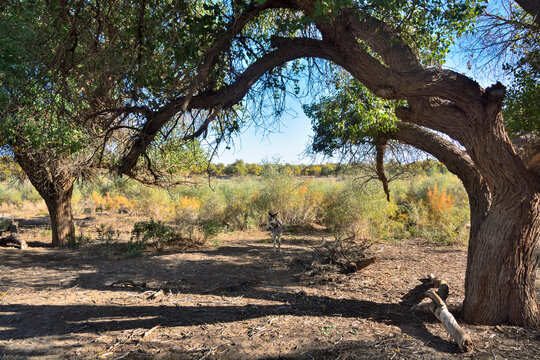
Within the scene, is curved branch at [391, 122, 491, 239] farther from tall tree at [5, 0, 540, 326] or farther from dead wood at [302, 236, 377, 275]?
dead wood at [302, 236, 377, 275]

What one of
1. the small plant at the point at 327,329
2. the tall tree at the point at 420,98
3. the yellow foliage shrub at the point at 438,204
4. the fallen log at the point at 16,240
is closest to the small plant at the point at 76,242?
the fallen log at the point at 16,240

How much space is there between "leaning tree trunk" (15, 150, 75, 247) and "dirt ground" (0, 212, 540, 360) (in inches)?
67.1

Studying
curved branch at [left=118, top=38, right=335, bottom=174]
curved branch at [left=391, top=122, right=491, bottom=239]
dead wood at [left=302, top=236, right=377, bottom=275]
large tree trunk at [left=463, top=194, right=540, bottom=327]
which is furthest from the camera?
dead wood at [left=302, top=236, right=377, bottom=275]

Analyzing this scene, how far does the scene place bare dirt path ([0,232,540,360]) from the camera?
3.70 meters

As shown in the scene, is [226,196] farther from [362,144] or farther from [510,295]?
[510,295]

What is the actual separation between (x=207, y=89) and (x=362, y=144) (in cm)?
414

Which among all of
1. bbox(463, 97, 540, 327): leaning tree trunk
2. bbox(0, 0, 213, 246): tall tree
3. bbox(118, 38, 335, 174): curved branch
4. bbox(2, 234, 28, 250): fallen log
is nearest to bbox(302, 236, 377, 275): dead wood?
bbox(463, 97, 540, 327): leaning tree trunk

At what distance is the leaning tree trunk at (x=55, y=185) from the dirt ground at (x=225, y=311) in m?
1.71

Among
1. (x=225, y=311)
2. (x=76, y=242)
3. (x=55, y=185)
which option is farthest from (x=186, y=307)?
(x=76, y=242)

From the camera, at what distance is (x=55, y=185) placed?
31.1 feet

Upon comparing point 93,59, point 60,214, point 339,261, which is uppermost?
point 93,59

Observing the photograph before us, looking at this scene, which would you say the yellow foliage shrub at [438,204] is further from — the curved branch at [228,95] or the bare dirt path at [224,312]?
the curved branch at [228,95]

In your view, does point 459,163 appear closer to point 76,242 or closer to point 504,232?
point 504,232

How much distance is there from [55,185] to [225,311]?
722cm
